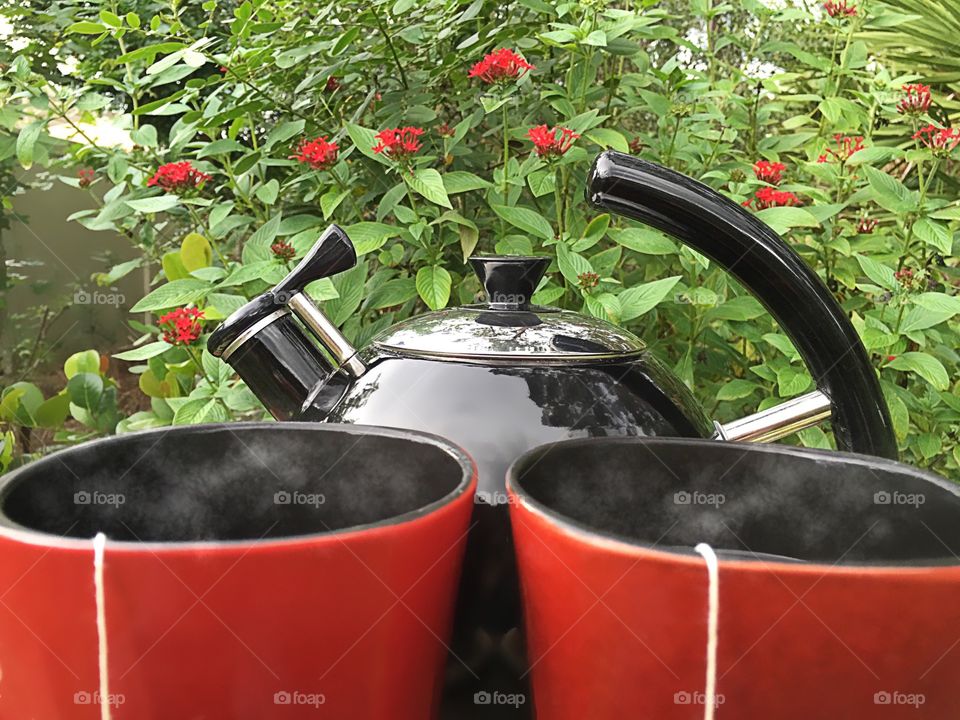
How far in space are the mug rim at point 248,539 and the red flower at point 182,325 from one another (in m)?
0.69

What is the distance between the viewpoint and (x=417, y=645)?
0.87 ft

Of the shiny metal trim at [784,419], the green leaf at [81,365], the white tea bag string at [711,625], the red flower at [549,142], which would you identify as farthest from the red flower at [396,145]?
the green leaf at [81,365]

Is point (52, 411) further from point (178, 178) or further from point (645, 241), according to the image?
point (645, 241)

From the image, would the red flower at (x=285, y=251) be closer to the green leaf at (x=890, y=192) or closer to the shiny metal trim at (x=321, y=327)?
the shiny metal trim at (x=321, y=327)

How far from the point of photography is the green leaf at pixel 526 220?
39.4 inches

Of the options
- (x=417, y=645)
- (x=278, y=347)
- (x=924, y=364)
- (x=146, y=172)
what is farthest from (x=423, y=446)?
(x=146, y=172)

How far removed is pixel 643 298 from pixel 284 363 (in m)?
0.54

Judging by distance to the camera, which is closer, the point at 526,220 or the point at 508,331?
the point at 508,331

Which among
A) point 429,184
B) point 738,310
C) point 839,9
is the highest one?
point 839,9

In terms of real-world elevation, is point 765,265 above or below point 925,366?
above

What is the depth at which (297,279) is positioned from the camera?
54 cm

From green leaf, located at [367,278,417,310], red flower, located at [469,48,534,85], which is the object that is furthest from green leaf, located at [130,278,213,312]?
red flower, located at [469,48,534,85]

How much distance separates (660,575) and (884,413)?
13.0 inches

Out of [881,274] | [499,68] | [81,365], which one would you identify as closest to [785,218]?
[881,274]
